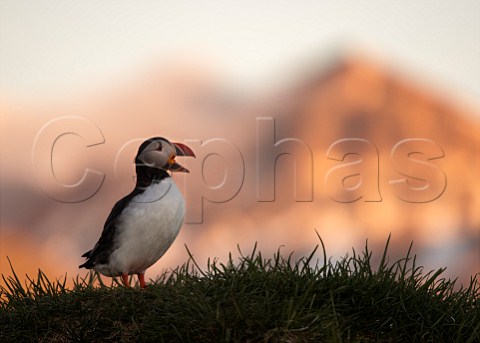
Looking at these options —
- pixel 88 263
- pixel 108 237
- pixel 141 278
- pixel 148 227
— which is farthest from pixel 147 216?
pixel 88 263

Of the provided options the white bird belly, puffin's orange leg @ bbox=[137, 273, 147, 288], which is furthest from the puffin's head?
puffin's orange leg @ bbox=[137, 273, 147, 288]

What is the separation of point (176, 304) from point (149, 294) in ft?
1.92

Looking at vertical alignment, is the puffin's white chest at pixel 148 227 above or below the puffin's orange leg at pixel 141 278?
above

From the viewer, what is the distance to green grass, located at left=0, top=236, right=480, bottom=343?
16.3ft

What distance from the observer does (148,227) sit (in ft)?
20.9

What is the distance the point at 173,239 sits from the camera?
21.4 feet

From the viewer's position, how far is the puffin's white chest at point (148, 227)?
638cm

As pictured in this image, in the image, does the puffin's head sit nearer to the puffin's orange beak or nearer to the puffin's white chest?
the puffin's orange beak

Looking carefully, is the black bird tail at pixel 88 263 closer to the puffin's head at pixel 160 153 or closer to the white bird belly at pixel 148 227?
the white bird belly at pixel 148 227

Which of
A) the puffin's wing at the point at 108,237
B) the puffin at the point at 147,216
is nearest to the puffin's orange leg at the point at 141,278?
the puffin at the point at 147,216

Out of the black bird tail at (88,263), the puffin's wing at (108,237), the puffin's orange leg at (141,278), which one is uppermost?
the puffin's wing at (108,237)

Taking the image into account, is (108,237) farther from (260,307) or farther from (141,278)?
(260,307)

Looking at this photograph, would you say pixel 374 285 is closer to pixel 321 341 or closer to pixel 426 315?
pixel 426 315

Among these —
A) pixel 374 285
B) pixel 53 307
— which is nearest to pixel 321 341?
pixel 374 285
